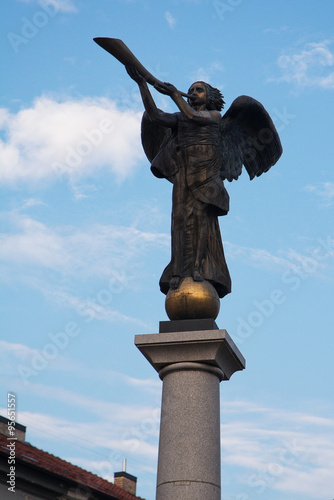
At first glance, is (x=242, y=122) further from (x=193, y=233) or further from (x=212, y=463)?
(x=212, y=463)

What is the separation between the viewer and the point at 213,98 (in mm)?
11844

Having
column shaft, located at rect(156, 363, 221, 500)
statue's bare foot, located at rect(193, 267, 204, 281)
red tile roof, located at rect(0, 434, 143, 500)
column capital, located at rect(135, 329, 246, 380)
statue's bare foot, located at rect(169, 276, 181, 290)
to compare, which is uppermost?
red tile roof, located at rect(0, 434, 143, 500)

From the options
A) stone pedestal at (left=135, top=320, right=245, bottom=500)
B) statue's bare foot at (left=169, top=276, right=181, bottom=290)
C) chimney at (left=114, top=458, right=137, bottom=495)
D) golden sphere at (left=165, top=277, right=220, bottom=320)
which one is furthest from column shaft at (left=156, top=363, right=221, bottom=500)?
chimney at (left=114, top=458, right=137, bottom=495)

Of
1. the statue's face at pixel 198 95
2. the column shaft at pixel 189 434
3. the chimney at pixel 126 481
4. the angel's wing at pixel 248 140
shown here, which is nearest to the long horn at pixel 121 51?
the statue's face at pixel 198 95

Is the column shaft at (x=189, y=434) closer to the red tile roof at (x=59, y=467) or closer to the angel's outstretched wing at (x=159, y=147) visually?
the angel's outstretched wing at (x=159, y=147)

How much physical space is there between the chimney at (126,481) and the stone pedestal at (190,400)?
23.3 meters

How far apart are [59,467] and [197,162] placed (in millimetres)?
18270

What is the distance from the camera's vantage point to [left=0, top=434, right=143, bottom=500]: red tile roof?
2544 centimetres

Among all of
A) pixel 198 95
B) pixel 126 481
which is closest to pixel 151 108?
pixel 198 95

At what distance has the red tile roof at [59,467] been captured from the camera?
83.5 ft

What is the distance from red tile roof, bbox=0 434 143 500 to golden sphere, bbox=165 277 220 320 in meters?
14.8

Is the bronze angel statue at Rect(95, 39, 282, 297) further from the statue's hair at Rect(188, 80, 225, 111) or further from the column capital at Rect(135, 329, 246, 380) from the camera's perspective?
the column capital at Rect(135, 329, 246, 380)

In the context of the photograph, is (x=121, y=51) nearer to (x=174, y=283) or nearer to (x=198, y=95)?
(x=198, y=95)

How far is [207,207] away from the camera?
11281 mm
